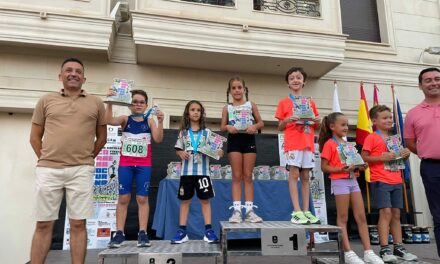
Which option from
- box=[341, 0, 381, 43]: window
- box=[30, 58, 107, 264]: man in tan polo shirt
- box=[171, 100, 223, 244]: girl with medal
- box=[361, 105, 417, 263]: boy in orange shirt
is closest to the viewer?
box=[30, 58, 107, 264]: man in tan polo shirt

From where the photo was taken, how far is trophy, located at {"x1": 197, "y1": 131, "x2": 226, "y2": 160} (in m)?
3.37

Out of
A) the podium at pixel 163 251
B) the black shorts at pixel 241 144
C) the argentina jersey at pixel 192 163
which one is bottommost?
the podium at pixel 163 251

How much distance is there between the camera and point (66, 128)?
279 centimetres

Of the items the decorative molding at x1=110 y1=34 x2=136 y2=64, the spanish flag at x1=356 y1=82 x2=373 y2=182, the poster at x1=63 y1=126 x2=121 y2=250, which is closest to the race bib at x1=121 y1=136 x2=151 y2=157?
the poster at x1=63 y1=126 x2=121 y2=250

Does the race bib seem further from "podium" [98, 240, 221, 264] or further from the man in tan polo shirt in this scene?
"podium" [98, 240, 221, 264]

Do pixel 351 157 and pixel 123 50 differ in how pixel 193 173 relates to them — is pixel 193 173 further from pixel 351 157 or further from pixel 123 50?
pixel 123 50

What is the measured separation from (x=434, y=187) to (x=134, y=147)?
8.32ft

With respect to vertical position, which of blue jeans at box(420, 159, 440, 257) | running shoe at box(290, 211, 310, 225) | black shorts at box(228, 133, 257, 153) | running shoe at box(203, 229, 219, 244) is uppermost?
black shorts at box(228, 133, 257, 153)

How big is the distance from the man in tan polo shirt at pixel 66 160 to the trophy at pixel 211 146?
1.01 m

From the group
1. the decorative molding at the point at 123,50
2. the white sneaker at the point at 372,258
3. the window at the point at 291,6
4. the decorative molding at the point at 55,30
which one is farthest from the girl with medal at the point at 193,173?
the window at the point at 291,6

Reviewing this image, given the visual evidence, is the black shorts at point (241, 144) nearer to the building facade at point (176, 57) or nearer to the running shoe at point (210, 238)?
the running shoe at point (210, 238)

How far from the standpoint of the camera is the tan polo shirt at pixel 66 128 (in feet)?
8.98

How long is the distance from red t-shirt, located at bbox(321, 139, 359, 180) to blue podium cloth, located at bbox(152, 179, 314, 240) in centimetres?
158

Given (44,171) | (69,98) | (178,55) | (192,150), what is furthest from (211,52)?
(44,171)
